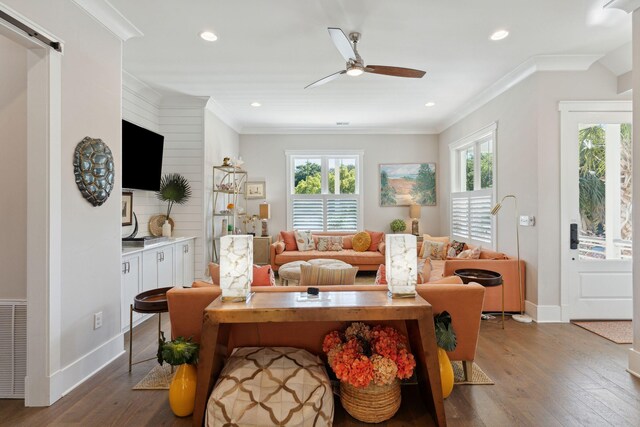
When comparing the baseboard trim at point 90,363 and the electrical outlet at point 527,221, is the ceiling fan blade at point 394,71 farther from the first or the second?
the baseboard trim at point 90,363

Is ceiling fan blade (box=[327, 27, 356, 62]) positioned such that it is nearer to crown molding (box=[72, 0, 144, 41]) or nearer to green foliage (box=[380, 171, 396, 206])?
crown molding (box=[72, 0, 144, 41])

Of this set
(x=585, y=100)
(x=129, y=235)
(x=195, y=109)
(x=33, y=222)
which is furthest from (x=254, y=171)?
(x=585, y=100)

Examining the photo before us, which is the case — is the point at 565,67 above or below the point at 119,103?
above

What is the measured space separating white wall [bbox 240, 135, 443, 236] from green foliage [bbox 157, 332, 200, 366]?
506 centimetres

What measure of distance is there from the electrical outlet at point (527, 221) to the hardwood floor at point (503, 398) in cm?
140

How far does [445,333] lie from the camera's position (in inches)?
89.7

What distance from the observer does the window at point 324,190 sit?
729 centimetres

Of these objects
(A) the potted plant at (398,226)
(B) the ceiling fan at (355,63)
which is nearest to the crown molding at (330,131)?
(A) the potted plant at (398,226)

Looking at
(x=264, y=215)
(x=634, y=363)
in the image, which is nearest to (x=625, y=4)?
(x=634, y=363)

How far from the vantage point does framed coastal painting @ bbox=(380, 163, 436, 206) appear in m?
7.28

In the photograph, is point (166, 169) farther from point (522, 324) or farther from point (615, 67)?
point (615, 67)

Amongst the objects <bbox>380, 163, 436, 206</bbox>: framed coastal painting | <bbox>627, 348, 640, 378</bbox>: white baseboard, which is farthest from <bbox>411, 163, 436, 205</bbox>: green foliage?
<bbox>627, 348, 640, 378</bbox>: white baseboard

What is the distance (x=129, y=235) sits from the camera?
4.34 meters

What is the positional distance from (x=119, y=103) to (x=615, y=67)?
17.2ft
